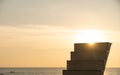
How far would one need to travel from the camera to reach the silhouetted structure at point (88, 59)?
436 feet

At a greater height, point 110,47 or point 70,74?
point 110,47

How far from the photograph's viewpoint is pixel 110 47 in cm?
13825

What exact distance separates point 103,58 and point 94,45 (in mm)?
5457

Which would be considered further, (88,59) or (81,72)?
(88,59)

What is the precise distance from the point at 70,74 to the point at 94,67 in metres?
6.77

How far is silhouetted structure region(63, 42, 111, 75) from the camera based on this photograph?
133 meters

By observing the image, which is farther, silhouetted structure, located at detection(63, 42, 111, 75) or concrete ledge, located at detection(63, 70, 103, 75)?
silhouetted structure, located at detection(63, 42, 111, 75)

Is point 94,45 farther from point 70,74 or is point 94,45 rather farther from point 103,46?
point 70,74

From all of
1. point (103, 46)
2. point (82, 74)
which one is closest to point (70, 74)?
point (82, 74)

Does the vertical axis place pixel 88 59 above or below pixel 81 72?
above

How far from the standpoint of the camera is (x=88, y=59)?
137m

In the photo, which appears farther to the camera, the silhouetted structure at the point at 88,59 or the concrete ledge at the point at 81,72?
the silhouetted structure at the point at 88,59

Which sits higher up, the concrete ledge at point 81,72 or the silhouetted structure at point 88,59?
the silhouetted structure at point 88,59

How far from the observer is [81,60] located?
136 metres
